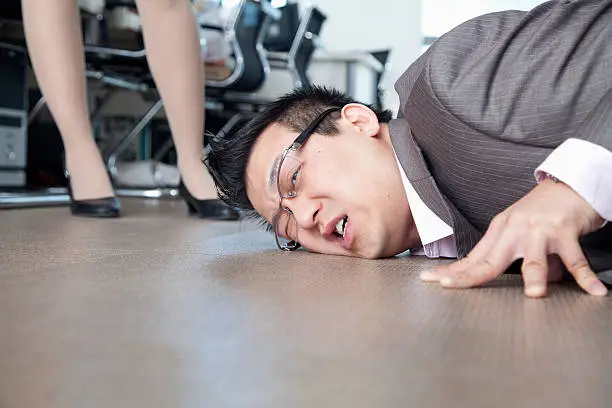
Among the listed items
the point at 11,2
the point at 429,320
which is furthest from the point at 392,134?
the point at 11,2

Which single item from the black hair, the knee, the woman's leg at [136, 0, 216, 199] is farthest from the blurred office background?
the black hair

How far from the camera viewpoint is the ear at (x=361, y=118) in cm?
121

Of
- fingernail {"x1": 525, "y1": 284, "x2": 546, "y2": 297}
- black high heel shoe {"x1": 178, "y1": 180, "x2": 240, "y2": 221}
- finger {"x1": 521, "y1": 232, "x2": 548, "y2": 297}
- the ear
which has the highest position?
the ear

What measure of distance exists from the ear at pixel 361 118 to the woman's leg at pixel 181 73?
91 cm

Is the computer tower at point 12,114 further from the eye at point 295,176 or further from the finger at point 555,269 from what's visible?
the finger at point 555,269

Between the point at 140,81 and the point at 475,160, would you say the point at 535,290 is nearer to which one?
the point at 475,160

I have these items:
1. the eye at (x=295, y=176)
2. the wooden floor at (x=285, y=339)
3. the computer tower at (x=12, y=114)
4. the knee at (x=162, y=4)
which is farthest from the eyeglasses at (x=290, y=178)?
the computer tower at (x=12, y=114)

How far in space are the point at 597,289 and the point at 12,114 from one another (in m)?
3.05

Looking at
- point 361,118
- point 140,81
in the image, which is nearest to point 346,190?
point 361,118

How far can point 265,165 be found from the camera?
4.03 ft

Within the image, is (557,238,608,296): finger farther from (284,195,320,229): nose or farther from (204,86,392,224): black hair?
(204,86,392,224): black hair

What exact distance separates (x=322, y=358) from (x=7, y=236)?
1110 millimetres

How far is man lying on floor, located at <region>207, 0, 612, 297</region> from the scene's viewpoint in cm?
81

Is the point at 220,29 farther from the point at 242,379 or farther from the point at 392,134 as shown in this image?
the point at 242,379
